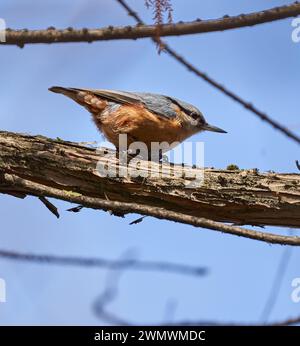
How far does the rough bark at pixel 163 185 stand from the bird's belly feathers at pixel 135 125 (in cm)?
60

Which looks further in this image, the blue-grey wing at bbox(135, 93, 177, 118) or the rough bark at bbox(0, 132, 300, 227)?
the blue-grey wing at bbox(135, 93, 177, 118)

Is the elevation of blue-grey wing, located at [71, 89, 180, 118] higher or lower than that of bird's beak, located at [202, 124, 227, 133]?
higher

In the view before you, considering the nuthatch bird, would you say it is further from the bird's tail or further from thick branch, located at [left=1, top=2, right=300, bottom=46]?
thick branch, located at [left=1, top=2, right=300, bottom=46]

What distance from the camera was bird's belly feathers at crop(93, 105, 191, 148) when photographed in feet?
13.5

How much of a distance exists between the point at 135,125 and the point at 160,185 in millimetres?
753

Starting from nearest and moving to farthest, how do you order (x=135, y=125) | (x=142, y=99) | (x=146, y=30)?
1. (x=146, y=30)
2. (x=135, y=125)
3. (x=142, y=99)

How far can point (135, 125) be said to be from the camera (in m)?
4.13

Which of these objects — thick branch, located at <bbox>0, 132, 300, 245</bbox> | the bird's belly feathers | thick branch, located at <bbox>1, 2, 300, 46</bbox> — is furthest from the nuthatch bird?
thick branch, located at <bbox>1, 2, 300, 46</bbox>

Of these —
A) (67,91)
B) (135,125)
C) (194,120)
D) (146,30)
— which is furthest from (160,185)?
(146,30)

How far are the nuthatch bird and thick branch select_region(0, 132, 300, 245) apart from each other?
23.9 inches

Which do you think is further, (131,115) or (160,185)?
(131,115)

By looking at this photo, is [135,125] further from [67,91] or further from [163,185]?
[163,185]
